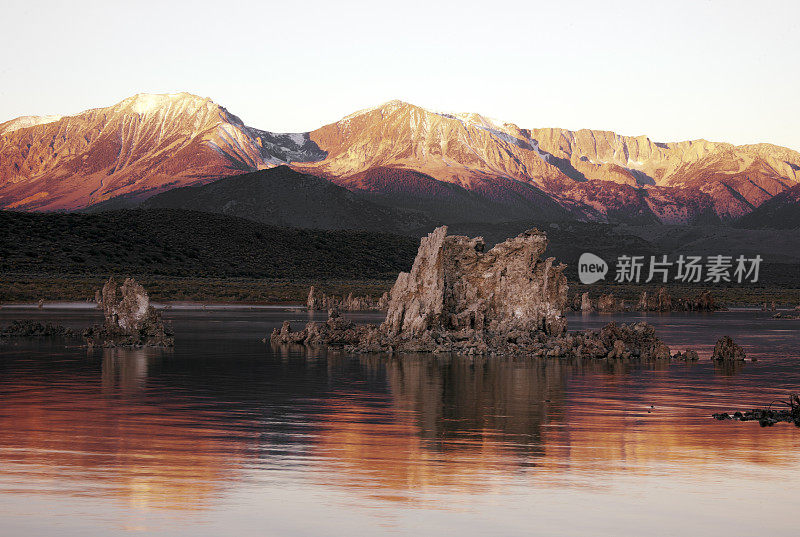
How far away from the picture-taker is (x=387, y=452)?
48.6 feet

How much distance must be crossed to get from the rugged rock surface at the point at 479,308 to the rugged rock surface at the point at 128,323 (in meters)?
5.75

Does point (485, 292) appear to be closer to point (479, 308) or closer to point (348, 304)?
point (479, 308)

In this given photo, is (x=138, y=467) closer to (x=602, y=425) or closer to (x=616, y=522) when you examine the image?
(x=616, y=522)

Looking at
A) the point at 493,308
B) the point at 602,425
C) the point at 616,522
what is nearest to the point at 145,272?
the point at 493,308

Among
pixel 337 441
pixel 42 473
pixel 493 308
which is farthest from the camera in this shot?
pixel 493 308

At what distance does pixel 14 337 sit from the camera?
4006 cm

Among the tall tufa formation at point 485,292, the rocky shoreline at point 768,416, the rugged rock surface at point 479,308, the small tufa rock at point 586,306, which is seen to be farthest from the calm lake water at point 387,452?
the small tufa rock at point 586,306

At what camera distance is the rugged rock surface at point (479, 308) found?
115 feet

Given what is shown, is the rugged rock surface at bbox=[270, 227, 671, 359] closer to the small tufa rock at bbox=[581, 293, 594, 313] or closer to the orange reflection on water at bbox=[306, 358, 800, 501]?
the orange reflection on water at bbox=[306, 358, 800, 501]

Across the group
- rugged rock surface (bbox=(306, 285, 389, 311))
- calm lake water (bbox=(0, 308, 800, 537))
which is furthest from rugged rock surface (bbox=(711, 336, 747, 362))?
rugged rock surface (bbox=(306, 285, 389, 311))

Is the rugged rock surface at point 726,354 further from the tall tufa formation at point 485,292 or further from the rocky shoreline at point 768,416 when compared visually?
A: the rocky shoreline at point 768,416

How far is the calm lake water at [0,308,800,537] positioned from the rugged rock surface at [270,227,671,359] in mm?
6191

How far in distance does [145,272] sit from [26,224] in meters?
22.4

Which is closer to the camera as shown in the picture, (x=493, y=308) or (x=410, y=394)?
(x=410, y=394)
